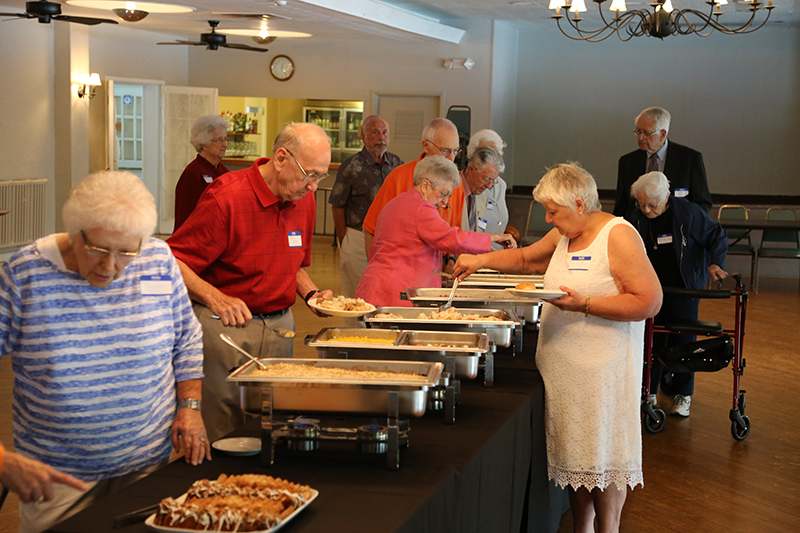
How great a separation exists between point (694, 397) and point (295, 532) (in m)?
3.82

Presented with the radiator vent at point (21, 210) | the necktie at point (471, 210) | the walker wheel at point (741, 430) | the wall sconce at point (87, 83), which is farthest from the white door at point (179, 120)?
the walker wheel at point (741, 430)

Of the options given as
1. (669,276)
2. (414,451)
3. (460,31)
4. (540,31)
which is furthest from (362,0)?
(414,451)

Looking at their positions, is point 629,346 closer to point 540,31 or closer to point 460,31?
point 460,31

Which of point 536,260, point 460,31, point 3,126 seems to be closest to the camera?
point 536,260

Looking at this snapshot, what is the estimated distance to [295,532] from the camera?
127 cm

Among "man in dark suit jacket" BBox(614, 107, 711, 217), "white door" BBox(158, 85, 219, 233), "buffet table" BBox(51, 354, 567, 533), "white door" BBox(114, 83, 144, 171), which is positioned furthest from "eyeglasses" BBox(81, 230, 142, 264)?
"white door" BBox(114, 83, 144, 171)

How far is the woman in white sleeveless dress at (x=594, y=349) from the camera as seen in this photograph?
2.25 m

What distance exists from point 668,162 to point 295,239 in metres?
2.97

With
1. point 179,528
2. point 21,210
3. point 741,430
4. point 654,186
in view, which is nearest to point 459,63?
point 21,210

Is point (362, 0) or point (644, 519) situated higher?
point (362, 0)

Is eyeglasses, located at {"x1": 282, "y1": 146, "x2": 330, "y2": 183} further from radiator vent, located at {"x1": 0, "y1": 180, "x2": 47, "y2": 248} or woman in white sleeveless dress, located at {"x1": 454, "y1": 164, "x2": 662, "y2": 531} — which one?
radiator vent, located at {"x1": 0, "y1": 180, "x2": 47, "y2": 248}

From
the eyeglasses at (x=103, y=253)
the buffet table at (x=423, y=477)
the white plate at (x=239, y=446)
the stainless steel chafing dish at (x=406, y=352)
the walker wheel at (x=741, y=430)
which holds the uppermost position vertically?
the eyeglasses at (x=103, y=253)

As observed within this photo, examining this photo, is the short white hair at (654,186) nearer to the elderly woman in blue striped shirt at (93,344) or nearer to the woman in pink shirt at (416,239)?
the woman in pink shirt at (416,239)

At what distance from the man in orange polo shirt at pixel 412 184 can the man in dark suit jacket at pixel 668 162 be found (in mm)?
1204
